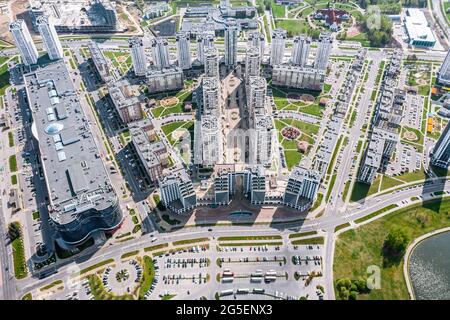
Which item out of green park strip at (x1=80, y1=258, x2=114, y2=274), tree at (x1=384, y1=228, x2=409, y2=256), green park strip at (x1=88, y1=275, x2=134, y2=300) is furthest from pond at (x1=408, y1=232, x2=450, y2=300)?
green park strip at (x1=80, y1=258, x2=114, y2=274)

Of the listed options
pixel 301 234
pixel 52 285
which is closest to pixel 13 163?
pixel 52 285

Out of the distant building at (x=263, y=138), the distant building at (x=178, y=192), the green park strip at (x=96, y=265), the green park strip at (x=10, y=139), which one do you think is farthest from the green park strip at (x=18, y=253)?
the distant building at (x=263, y=138)

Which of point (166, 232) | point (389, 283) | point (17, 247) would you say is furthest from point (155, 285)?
point (389, 283)

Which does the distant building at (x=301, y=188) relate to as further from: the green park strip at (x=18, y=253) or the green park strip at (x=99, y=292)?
the green park strip at (x=18, y=253)

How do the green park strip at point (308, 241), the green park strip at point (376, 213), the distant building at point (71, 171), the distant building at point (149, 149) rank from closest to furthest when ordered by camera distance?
the distant building at point (71, 171)
the green park strip at point (308, 241)
the green park strip at point (376, 213)
the distant building at point (149, 149)

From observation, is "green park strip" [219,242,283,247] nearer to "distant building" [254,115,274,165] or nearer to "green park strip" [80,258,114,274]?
"distant building" [254,115,274,165]

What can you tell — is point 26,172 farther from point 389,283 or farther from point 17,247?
point 389,283

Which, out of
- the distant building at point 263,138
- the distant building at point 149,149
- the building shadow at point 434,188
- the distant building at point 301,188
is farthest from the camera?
the distant building at point 149,149
